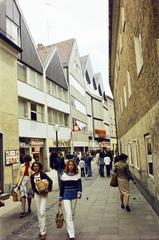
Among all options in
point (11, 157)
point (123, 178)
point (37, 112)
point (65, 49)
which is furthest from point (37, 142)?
point (65, 49)

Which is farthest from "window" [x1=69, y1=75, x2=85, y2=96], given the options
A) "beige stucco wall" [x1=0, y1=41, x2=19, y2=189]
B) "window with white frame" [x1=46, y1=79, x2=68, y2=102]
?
"beige stucco wall" [x1=0, y1=41, x2=19, y2=189]

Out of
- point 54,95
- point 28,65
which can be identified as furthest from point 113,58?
point 54,95

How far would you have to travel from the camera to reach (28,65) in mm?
24875

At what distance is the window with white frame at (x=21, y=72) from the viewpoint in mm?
23303

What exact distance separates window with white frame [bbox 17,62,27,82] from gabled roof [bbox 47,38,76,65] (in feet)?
48.0

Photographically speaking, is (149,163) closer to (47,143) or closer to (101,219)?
(101,219)

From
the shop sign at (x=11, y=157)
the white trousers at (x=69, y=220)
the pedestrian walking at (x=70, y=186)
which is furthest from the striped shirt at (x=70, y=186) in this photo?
the shop sign at (x=11, y=157)

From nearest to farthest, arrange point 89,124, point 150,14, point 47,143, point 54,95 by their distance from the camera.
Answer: point 150,14 → point 47,143 → point 54,95 → point 89,124

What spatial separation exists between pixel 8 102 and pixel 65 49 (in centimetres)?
2915

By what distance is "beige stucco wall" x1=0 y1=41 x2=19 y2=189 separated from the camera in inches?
538

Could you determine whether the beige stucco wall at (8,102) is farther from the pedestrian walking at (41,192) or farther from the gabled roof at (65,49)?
the gabled roof at (65,49)

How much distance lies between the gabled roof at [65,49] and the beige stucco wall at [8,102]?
2380 centimetres

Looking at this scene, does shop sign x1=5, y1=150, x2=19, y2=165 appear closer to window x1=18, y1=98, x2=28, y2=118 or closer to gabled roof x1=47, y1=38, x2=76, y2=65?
window x1=18, y1=98, x2=28, y2=118

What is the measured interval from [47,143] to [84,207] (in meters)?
19.0
